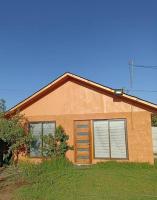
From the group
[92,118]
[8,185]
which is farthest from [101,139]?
[8,185]

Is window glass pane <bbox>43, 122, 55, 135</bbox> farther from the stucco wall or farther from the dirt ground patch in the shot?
the dirt ground patch

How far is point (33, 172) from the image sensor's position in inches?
552

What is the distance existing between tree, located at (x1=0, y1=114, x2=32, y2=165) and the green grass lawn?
2618 millimetres

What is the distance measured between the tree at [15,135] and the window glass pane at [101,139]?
4.05m

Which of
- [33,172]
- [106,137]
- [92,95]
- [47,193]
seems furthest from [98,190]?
[92,95]

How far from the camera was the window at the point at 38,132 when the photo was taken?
743 inches

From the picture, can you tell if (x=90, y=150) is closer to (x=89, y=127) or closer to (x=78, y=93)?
(x=89, y=127)

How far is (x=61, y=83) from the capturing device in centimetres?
1894

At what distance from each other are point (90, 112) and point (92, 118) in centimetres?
38

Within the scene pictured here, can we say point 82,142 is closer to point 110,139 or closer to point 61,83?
point 110,139

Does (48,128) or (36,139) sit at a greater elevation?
(48,128)

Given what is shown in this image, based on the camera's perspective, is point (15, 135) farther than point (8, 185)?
Yes

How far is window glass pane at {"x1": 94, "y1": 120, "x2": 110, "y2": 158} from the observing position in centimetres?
1744

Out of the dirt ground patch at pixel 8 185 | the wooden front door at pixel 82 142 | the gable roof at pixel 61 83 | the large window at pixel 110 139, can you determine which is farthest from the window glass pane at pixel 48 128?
the dirt ground patch at pixel 8 185
